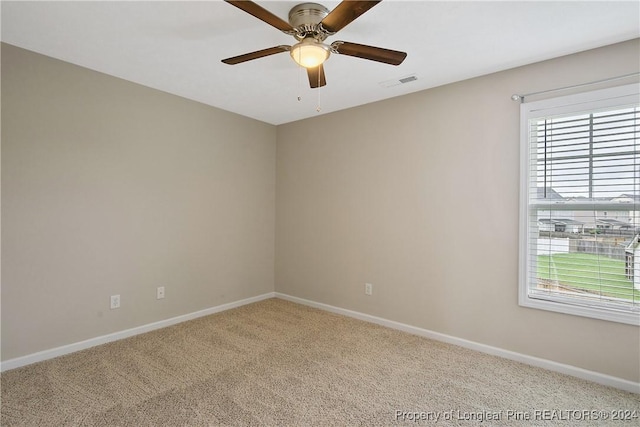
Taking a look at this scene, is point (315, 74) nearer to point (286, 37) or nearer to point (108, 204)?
point (286, 37)

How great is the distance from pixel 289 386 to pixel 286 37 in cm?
247

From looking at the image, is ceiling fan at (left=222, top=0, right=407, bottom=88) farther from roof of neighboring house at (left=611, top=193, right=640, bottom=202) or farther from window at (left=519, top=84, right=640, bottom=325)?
roof of neighboring house at (left=611, top=193, right=640, bottom=202)

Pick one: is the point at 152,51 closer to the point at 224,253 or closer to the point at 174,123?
the point at 174,123

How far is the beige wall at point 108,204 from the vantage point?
2535 mm

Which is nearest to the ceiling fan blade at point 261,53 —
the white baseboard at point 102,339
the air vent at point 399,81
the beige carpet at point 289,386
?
the air vent at point 399,81

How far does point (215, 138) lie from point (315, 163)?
1.24 metres

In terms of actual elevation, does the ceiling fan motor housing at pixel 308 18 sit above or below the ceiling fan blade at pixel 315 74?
above

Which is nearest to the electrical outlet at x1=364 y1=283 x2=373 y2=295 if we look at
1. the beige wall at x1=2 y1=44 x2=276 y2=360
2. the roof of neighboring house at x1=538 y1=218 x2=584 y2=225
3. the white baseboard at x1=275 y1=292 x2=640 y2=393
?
the white baseboard at x1=275 y1=292 x2=640 y2=393

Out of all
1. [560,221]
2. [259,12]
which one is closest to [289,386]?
[259,12]

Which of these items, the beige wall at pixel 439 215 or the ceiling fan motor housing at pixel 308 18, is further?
the beige wall at pixel 439 215

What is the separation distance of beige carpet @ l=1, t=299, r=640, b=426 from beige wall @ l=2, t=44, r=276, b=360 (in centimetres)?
41

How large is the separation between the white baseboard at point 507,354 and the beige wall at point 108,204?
164cm

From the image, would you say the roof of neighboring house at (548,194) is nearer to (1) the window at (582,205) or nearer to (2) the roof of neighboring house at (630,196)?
(1) the window at (582,205)

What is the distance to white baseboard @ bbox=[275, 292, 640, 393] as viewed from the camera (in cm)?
235
